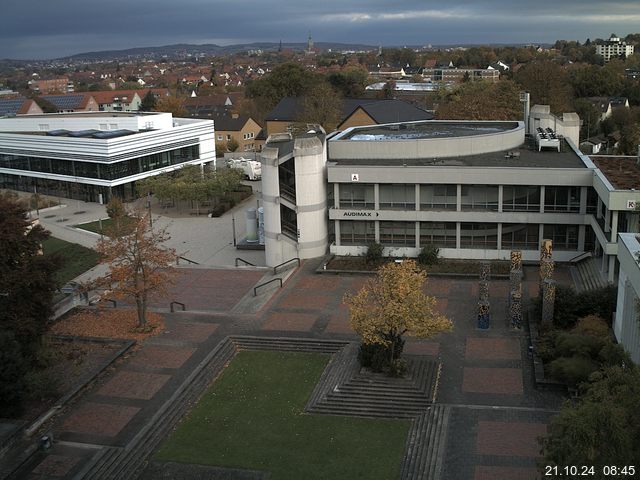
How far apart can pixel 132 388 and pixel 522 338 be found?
15.7m

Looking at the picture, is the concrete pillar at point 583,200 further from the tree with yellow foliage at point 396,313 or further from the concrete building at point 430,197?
the tree with yellow foliage at point 396,313

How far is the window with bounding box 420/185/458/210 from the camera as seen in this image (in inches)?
1555

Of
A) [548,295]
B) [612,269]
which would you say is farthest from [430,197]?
[548,295]

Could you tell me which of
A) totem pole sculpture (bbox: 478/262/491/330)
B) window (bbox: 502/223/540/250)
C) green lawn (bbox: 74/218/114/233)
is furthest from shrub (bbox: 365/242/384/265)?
green lawn (bbox: 74/218/114/233)

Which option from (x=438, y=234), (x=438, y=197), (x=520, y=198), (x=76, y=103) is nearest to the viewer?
(x=520, y=198)

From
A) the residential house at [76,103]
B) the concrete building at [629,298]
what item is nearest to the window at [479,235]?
the concrete building at [629,298]

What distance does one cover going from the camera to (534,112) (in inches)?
2132

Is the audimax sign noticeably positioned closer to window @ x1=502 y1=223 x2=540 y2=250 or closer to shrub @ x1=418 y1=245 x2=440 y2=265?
shrub @ x1=418 y1=245 x2=440 y2=265

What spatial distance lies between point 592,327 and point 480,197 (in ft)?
45.7

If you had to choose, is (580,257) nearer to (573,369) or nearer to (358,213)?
(358,213)

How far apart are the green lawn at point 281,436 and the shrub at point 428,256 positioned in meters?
14.1

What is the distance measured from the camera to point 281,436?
22.8 meters

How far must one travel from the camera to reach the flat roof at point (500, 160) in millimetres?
40406

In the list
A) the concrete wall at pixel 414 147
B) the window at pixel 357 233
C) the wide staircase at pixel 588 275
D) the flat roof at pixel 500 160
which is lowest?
the wide staircase at pixel 588 275
